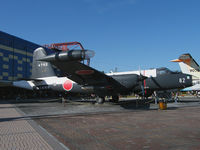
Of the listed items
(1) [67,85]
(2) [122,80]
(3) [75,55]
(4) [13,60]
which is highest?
(4) [13,60]

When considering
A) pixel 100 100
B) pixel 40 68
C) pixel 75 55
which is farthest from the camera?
pixel 40 68

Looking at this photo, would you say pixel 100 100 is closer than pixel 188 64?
Yes

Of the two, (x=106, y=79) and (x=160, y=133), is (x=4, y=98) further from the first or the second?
(x=160, y=133)

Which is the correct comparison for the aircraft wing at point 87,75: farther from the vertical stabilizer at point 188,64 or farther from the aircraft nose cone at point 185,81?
the vertical stabilizer at point 188,64

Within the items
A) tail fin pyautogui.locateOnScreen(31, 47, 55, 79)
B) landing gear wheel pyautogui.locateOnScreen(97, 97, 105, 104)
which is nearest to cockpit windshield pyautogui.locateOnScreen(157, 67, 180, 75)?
landing gear wheel pyautogui.locateOnScreen(97, 97, 105, 104)

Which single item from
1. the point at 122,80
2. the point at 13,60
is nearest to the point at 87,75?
the point at 122,80

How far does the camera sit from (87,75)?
688 inches

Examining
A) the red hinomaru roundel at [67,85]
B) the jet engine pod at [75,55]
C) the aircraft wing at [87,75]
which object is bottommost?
A: the red hinomaru roundel at [67,85]

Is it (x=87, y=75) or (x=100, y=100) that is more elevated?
(x=87, y=75)

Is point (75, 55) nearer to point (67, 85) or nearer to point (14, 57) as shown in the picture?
point (67, 85)

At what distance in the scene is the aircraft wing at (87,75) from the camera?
16297 millimetres

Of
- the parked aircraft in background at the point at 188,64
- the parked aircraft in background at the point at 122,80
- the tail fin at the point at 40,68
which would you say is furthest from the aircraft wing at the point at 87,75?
the parked aircraft in background at the point at 188,64

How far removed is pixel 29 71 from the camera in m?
43.0

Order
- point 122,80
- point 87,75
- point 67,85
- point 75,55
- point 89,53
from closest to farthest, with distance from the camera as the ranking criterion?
point 89,53, point 75,55, point 122,80, point 87,75, point 67,85
